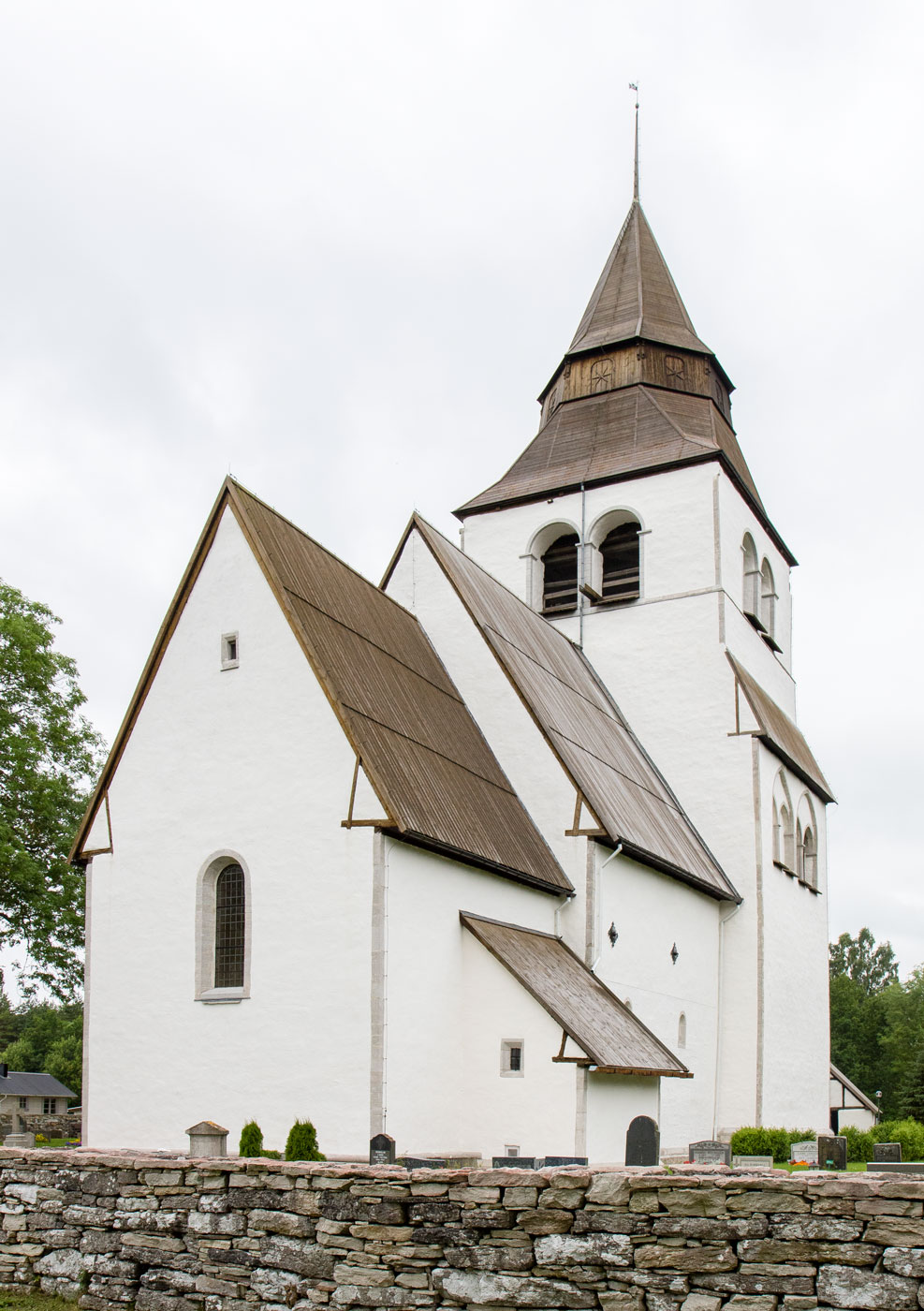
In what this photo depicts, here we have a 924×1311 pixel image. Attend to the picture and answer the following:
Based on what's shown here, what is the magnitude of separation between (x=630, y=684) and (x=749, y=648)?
2.92 meters

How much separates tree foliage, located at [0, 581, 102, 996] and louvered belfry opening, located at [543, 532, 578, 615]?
38.5 ft

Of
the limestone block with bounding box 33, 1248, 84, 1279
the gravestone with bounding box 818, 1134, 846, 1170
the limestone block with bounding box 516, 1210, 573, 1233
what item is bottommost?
the gravestone with bounding box 818, 1134, 846, 1170

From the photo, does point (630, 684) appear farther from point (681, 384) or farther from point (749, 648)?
point (681, 384)

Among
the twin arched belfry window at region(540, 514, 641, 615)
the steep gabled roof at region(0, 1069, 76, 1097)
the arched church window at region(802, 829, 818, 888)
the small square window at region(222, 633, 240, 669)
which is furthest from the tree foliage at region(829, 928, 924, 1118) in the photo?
the small square window at region(222, 633, 240, 669)

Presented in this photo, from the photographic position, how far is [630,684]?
2488cm

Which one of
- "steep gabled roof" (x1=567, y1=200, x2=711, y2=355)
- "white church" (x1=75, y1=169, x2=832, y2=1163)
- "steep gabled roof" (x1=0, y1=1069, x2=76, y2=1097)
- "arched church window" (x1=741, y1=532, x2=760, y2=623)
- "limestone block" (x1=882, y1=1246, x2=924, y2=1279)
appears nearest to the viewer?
"limestone block" (x1=882, y1=1246, x2=924, y2=1279)

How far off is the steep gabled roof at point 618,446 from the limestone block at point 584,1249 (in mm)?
19808

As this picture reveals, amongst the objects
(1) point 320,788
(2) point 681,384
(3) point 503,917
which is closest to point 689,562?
(2) point 681,384

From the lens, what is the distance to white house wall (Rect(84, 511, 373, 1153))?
13.6m

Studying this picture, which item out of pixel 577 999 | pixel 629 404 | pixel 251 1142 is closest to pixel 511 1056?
pixel 577 999

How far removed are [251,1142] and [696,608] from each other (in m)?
14.9

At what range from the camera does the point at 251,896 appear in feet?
47.1

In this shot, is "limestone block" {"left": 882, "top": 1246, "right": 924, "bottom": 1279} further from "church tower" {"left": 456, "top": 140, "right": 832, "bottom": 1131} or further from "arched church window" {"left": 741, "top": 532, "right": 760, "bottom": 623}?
"arched church window" {"left": 741, "top": 532, "right": 760, "bottom": 623}

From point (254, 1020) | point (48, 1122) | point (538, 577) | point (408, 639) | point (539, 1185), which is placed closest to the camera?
point (539, 1185)
